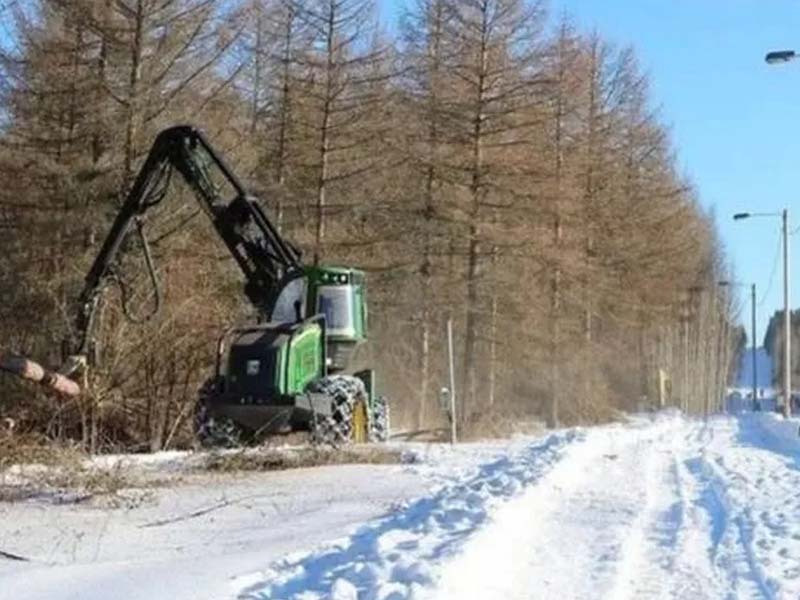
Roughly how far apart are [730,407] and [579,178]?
142 feet

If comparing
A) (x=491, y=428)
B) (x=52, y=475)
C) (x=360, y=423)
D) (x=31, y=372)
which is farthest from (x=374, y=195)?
(x=31, y=372)

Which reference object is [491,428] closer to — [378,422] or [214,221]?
[378,422]

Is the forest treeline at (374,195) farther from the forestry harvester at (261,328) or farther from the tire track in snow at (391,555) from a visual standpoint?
the tire track in snow at (391,555)

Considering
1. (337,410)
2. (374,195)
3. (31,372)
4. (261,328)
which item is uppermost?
(374,195)

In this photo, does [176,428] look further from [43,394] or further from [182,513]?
[182,513]

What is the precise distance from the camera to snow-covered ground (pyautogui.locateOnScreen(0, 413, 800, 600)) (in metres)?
7.46

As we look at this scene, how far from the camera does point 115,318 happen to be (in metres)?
22.1

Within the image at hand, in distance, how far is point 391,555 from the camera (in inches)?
316

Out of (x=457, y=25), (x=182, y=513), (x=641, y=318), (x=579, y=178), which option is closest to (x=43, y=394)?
(x=182, y=513)

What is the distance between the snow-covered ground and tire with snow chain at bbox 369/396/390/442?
21.6ft

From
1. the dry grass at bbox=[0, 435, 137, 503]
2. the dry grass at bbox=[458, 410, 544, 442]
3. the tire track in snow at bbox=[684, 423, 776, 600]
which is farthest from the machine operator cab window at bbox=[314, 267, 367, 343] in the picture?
the dry grass at bbox=[0, 435, 137, 503]

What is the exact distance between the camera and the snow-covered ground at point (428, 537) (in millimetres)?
7457

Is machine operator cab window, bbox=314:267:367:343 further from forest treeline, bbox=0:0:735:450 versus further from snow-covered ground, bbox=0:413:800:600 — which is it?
snow-covered ground, bbox=0:413:800:600

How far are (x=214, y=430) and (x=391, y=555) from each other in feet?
35.9
